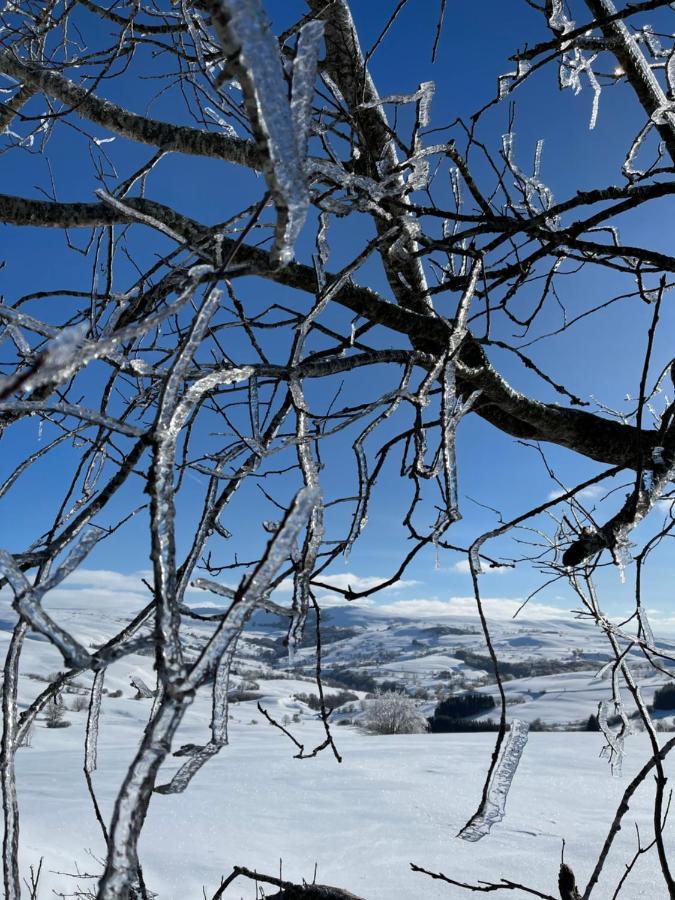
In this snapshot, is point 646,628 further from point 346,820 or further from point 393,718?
point 393,718

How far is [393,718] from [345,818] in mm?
11530

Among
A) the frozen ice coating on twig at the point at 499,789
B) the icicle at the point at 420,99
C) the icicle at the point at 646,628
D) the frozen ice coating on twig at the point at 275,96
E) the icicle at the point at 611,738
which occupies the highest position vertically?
the icicle at the point at 420,99

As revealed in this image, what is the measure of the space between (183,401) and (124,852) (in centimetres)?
20

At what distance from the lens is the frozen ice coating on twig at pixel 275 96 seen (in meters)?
0.19

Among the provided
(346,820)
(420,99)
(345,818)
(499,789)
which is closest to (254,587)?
(499,789)

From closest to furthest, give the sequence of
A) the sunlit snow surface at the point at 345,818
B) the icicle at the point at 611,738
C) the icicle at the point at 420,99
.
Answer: the icicle at the point at 420,99, the icicle at the point at 611,738, the sunlit snow surface at the point at 345,818

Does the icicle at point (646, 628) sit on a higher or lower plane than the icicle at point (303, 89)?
lower

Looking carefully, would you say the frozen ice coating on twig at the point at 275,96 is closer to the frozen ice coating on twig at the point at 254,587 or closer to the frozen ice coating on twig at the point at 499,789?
the frozen ice coating on twig at the point at 254,587

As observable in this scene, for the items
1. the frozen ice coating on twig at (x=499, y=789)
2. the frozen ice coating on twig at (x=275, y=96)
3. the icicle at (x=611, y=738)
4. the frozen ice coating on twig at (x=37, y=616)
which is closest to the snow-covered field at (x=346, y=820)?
the icicle at (x=611, y=738)

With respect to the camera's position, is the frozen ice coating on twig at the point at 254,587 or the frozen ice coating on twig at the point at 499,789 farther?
the frozen ice coating on twig at the point at 499,789

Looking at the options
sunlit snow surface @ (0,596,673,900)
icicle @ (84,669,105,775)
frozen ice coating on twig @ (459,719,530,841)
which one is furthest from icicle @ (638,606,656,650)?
sunlit snow surface @ (0,596,673,900)

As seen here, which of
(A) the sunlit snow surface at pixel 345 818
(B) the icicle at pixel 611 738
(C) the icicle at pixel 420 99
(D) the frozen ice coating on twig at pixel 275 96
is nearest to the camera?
(D) the frozen ice coating on twig at pixel 275 96

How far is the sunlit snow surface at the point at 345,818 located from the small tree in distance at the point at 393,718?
5.48 metres

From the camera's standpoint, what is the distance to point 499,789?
16.7 inches
